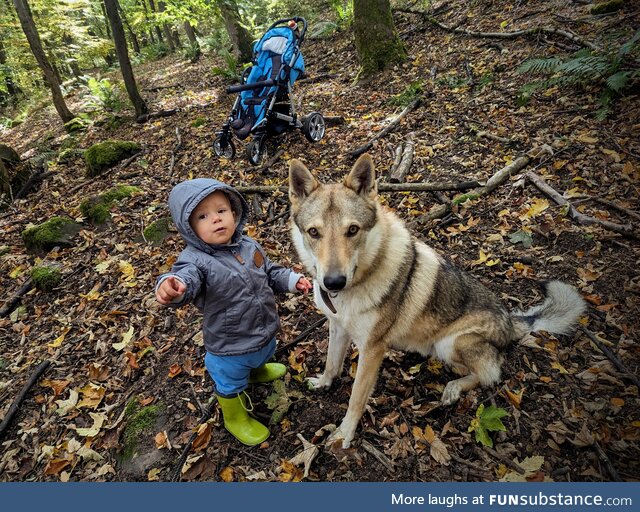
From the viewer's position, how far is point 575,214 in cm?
444

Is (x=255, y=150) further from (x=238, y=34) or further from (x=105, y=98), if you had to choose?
(x=105, y=98)

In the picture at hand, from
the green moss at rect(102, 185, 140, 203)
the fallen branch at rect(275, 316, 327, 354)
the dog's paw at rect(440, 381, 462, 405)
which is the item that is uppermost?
the green moss at rect(102, 185, 140, 203)

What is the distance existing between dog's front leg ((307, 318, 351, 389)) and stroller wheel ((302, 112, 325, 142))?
5.43 meters

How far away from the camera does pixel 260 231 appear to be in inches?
220

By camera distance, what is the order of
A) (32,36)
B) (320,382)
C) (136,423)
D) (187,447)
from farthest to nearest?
(32,36) < (320,382) < (136,423) < (187,447)

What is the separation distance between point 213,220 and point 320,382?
2047mm

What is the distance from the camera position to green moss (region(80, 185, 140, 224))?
20.7 ft

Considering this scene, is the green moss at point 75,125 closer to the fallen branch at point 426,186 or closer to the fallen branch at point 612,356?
the fallen branch at point 426,186

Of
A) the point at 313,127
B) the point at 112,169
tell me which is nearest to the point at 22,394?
the point at 112,169

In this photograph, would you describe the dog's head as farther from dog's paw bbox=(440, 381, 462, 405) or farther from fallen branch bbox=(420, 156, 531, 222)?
fallen branch bbox=(420, 156, 531, 222)

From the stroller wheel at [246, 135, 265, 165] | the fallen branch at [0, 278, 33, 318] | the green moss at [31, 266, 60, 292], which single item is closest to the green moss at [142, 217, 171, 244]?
the green moss at [31, 266, 60, 292]

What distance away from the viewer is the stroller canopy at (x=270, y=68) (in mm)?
7207

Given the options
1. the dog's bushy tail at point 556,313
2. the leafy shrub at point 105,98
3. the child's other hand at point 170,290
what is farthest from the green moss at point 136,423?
the leafy shrub at point 105,98

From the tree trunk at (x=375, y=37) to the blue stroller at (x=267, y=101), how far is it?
7.56 ft
